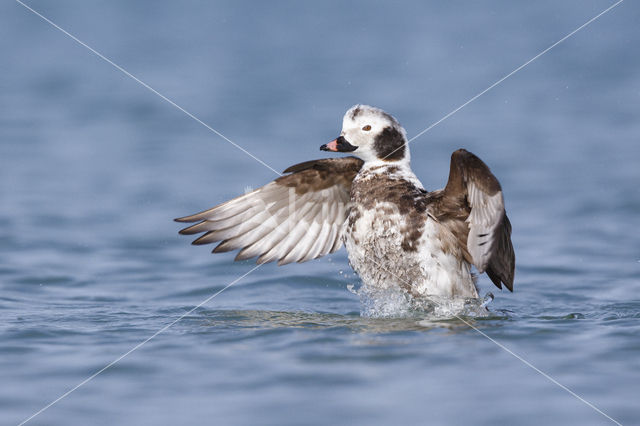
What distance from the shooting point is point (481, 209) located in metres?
5.65

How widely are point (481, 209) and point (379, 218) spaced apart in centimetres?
76

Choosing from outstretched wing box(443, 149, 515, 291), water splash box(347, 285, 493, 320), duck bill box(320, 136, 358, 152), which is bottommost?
water splash box(347, 285, 493, 320)

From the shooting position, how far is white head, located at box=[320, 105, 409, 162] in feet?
20.8

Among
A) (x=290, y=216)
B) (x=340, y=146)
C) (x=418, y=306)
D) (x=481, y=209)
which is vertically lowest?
(x=418, y=306)

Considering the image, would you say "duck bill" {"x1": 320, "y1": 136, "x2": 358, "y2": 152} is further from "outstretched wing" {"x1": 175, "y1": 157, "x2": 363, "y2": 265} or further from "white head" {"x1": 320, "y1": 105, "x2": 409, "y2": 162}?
"outstretched wing" {"x1": 175, "y1": 157, "x2": 363, "y2": 265}

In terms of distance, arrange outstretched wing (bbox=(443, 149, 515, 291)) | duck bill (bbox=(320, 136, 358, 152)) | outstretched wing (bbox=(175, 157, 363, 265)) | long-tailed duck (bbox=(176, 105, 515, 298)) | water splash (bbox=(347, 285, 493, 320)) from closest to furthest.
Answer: outstretched wing (bbox=(443, 149, 515, 291)), long-tailed duck (bbox=(176, 105, 515, 298)), water splash (bbox=(347, 285, 493, 320)), duck bill (bbox=(320, 136, 358, 152)), outstretched wing (bbox=(175, 157, 363, 265))

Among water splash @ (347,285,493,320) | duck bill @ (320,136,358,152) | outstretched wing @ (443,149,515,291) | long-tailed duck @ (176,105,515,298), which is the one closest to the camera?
outstretched wing @ (443,149,515,291)

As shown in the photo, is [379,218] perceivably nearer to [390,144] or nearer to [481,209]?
[390,144]

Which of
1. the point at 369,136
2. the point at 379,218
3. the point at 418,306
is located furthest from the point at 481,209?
the point at 369,136

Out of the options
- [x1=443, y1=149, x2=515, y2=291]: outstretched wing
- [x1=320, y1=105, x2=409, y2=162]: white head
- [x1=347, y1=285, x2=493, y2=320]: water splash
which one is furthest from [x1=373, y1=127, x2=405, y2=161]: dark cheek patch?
[x1=347, y1=285, x2=493, y2=320]: water splash

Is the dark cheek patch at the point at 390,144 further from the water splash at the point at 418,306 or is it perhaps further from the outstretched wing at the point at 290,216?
the water splash at the point at 418,306

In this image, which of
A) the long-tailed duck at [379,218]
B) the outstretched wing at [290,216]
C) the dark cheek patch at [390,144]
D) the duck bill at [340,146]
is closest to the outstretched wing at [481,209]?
the long-tailed duck at [379,218]

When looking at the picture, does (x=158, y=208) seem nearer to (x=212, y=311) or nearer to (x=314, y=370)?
(x=212, y=311)

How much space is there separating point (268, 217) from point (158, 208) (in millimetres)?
3420
